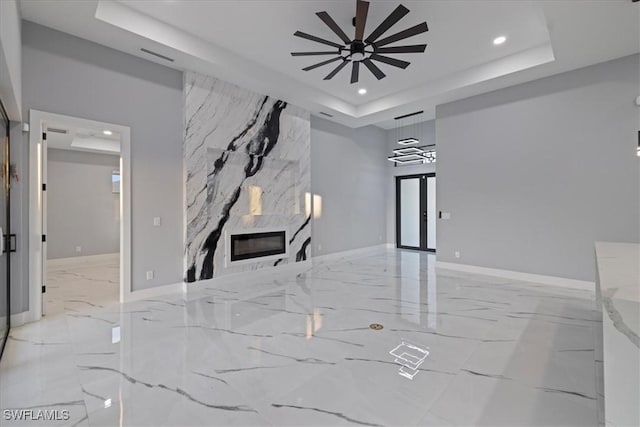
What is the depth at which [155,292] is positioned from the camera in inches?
176

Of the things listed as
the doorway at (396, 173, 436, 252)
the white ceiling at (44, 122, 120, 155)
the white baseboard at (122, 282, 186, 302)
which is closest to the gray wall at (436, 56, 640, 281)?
the doorway at (396, 173, 436, 252)

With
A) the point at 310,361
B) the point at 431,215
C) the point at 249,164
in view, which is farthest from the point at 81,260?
the point at 431,215

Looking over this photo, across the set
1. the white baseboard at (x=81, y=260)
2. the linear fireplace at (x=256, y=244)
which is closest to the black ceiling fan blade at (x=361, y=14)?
the linear fireplace at (x=256, y=244)

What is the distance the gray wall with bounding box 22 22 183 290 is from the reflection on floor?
0.73 meters

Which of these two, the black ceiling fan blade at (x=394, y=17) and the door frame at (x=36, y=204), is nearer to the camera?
the black ceiling fan blade at (x=394, y=17)

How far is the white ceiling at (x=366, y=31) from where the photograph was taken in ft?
11.6

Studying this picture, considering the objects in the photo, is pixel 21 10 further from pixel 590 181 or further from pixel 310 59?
pixel 590 181

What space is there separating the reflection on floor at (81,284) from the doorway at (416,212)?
763 cm

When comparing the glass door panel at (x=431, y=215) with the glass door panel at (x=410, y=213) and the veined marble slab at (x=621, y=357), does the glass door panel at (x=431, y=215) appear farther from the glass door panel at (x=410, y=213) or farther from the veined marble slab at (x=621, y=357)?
the veined marble slab at (x=621, y=357)

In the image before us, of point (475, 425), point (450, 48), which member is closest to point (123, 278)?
point (475, 425)

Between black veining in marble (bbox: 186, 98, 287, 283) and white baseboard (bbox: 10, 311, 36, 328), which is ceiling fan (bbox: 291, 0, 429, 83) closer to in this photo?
black veining in marble (bbox: 186, 98, 287, 283)

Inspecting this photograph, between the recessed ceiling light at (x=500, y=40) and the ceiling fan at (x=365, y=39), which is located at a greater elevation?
the recessed ceiling light at (x=500, y=40)

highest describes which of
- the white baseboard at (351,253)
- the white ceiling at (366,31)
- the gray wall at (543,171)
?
the white ceiling at (366,31)

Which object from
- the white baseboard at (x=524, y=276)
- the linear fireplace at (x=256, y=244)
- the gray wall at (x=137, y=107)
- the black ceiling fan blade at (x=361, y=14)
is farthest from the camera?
the linear fireplace at (x=256, y=244)
